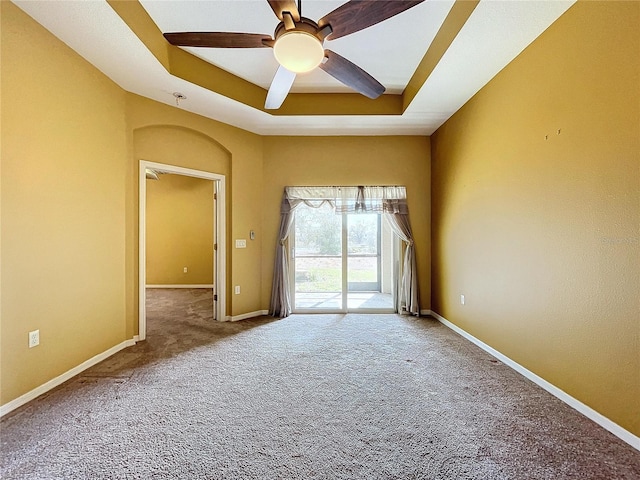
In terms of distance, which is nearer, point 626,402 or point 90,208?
point 626,402

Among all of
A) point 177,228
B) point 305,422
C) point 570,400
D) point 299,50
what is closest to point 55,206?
point 299,50

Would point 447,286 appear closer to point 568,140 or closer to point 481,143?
point 481,143

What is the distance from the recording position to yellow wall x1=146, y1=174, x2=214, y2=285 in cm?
700

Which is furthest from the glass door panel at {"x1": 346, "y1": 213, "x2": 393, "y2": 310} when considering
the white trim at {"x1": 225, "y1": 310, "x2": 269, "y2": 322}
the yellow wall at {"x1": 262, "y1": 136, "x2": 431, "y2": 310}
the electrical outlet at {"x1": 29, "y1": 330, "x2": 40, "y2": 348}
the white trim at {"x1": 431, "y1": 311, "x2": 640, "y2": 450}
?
the electrical outlet at {"x1": 29, "y1": 330, "x2": 40, "y2": 348}

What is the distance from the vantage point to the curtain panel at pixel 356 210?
170 inches

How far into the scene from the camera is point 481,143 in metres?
3.06

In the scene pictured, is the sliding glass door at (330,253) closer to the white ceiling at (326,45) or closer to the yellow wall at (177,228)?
the white ceiling at (326,45)

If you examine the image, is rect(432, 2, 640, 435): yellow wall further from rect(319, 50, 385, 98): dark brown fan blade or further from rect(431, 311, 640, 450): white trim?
rect(319, 50, 385, 98): dark brown fan blade

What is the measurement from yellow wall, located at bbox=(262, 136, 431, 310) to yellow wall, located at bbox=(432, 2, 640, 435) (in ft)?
4.11

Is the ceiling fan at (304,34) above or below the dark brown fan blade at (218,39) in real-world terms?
Answer: below

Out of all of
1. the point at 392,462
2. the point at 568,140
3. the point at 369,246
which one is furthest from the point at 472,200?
the point at 392,462

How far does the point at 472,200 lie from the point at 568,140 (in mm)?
1270

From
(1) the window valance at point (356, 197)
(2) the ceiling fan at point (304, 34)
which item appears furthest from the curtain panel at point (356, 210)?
(2) the ceiling fan at point (304, 34)

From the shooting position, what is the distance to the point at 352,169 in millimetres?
4410
